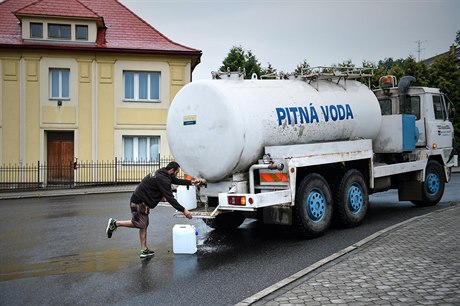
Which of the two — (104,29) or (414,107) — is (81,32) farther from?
(414,107)

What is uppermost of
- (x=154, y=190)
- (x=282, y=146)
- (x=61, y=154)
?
(x=61, y=154)

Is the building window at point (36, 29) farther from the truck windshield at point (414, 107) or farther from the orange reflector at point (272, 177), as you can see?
the orange reflector at point (272, 177)

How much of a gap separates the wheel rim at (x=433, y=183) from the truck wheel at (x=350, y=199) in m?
3.29

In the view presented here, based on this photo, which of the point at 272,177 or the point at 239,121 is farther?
the point at 272,177

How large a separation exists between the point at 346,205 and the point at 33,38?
66.4ft

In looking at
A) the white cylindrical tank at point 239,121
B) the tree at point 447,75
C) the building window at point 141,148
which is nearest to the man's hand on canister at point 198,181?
the white cylindrical tank at point 239,121

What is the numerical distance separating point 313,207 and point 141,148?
17850 millimetres

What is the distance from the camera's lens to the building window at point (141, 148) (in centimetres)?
2577

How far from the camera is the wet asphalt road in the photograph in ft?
19.9

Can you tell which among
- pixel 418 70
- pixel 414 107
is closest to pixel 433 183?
pixel 414 107

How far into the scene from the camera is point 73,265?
770 centimetres

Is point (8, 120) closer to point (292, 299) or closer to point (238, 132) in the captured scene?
point (238, 132)

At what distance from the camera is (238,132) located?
8484 millimetres

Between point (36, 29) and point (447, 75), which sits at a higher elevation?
point (36, 29)
